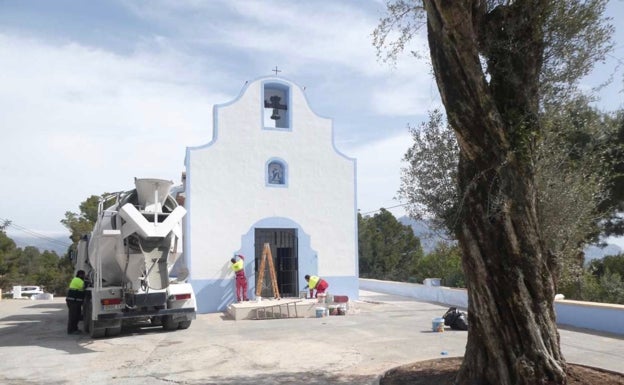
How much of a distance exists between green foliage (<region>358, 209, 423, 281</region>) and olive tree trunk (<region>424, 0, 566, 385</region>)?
98.9ft

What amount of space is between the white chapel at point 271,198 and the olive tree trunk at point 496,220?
39.6 feet

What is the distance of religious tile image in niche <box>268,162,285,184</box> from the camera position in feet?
61.0

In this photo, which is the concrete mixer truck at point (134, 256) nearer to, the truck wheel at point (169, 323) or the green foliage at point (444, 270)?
the truck wheel at point (169, 323)

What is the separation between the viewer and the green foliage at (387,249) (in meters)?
36.0

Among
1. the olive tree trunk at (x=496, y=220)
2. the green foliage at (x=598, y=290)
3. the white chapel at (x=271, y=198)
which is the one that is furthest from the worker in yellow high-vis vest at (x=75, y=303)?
the green foliage at (x=598, y=290)

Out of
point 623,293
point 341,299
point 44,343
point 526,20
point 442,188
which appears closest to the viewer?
point 526,20

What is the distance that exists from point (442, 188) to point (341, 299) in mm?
10708

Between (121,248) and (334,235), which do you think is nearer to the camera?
(121,248)

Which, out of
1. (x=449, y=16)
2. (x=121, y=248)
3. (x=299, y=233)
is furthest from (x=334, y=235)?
(x=449, y=16)

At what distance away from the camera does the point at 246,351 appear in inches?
401

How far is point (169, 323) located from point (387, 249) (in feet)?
81.6

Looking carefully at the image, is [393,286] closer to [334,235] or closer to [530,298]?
[334,235]

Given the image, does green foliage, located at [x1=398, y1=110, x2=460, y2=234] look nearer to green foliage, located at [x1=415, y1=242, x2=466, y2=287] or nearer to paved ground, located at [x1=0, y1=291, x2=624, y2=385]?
paved ground, located at [x1=0, y1=291, x2=624, y2=385]

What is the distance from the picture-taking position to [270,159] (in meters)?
18.3
